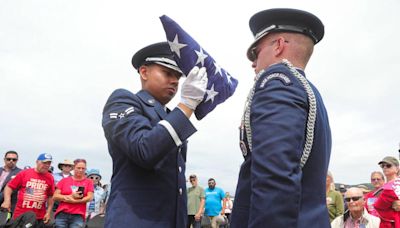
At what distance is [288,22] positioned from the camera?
2.09m

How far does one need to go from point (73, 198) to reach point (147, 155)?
18.6 feet

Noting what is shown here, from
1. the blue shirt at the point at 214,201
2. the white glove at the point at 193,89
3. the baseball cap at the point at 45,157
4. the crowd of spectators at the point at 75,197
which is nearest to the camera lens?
the white glove at the point at 193,89

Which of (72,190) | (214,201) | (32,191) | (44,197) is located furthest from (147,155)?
(214,201)

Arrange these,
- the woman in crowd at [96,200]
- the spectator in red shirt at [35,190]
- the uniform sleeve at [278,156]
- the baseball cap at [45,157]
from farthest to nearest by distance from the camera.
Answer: the woman in crowd at [96,200], the baseball cap at [45,157], the spectator in red shirt at [35,190], the uniform sleeve at [278,156]

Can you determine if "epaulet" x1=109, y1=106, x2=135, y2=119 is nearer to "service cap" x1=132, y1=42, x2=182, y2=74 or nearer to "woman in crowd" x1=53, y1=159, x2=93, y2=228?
"service cap" x1=132, y1=42, x2=182, y2=74

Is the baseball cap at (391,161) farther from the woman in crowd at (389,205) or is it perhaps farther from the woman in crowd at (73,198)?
the woman in crowd at (73,198)

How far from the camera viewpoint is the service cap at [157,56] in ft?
9.16

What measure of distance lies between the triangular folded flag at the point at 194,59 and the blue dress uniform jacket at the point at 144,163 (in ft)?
1.11

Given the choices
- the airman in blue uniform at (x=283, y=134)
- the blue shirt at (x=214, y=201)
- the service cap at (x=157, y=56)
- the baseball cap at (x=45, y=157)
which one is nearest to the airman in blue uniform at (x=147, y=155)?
the service cap at (x=157, y=56)

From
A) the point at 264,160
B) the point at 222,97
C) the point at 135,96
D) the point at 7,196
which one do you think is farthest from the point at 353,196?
the point at 7,196

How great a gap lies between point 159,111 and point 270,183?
1.22 m

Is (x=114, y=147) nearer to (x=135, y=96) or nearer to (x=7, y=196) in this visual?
(x=135, y=96)

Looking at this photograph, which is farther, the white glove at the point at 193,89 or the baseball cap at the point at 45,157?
the baseball cap at the point at 45,157

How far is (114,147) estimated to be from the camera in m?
2.43
